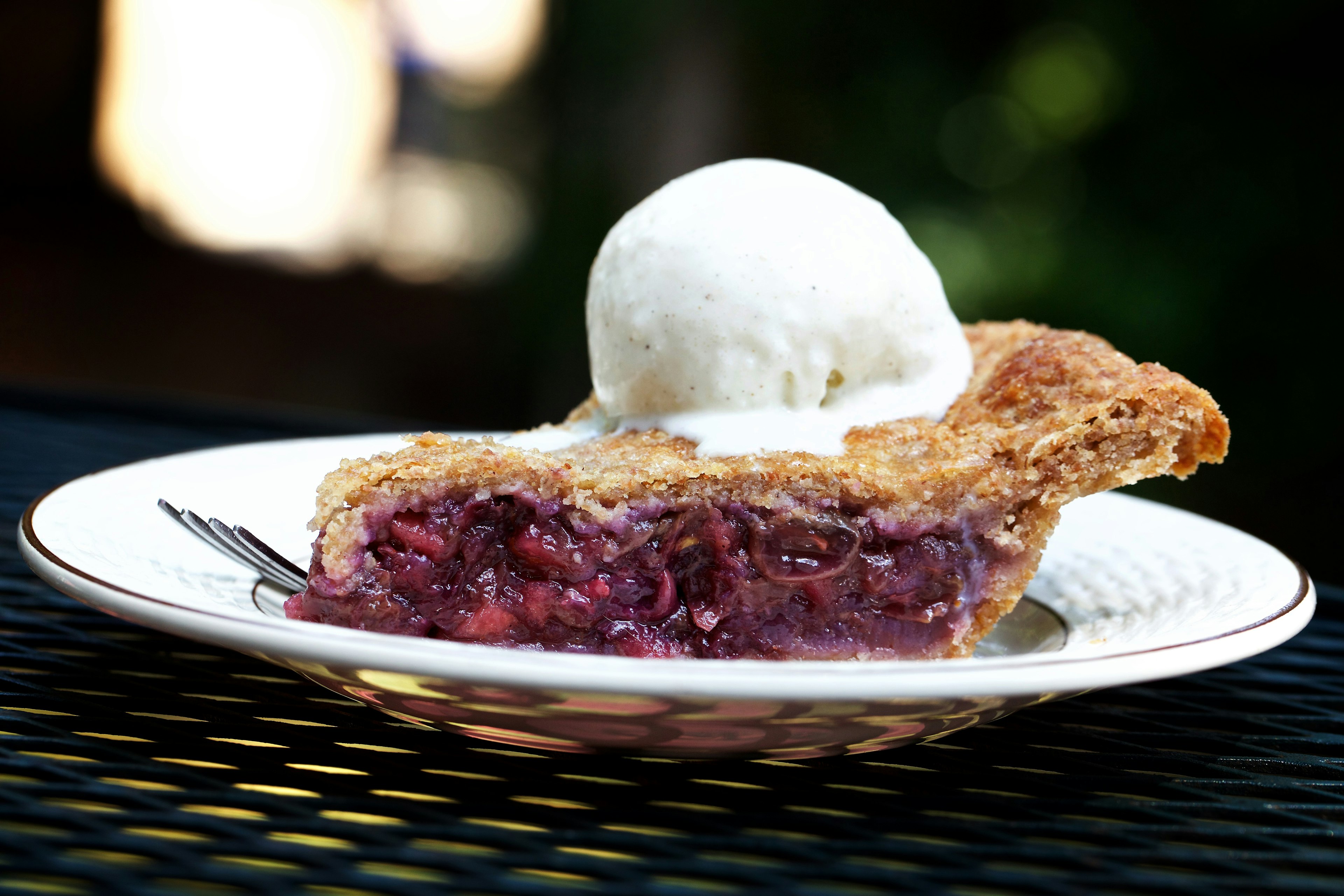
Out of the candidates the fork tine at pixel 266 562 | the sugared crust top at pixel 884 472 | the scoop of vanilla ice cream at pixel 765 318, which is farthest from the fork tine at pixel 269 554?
the scoop of vanilla ice cream at pixel 765 318

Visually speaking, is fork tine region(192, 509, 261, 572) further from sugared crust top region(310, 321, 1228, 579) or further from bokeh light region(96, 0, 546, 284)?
bokeh light region(96, 0, 546, 284)

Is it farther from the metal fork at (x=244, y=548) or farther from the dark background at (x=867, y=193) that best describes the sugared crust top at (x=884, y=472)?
the dark background at (x=867, y=193)

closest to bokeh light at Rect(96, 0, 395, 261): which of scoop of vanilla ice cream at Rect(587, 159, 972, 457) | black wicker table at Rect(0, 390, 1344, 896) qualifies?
scoop of vanilla ice cream at Rect(587, 159, 972, 457)

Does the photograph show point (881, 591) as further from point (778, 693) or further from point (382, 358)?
point (382, 358)

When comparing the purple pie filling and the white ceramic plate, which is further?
the purple pie filling

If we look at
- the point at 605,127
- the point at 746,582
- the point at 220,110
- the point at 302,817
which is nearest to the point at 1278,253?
the point at 605,127

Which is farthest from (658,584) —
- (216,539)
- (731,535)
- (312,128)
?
(312,128)
